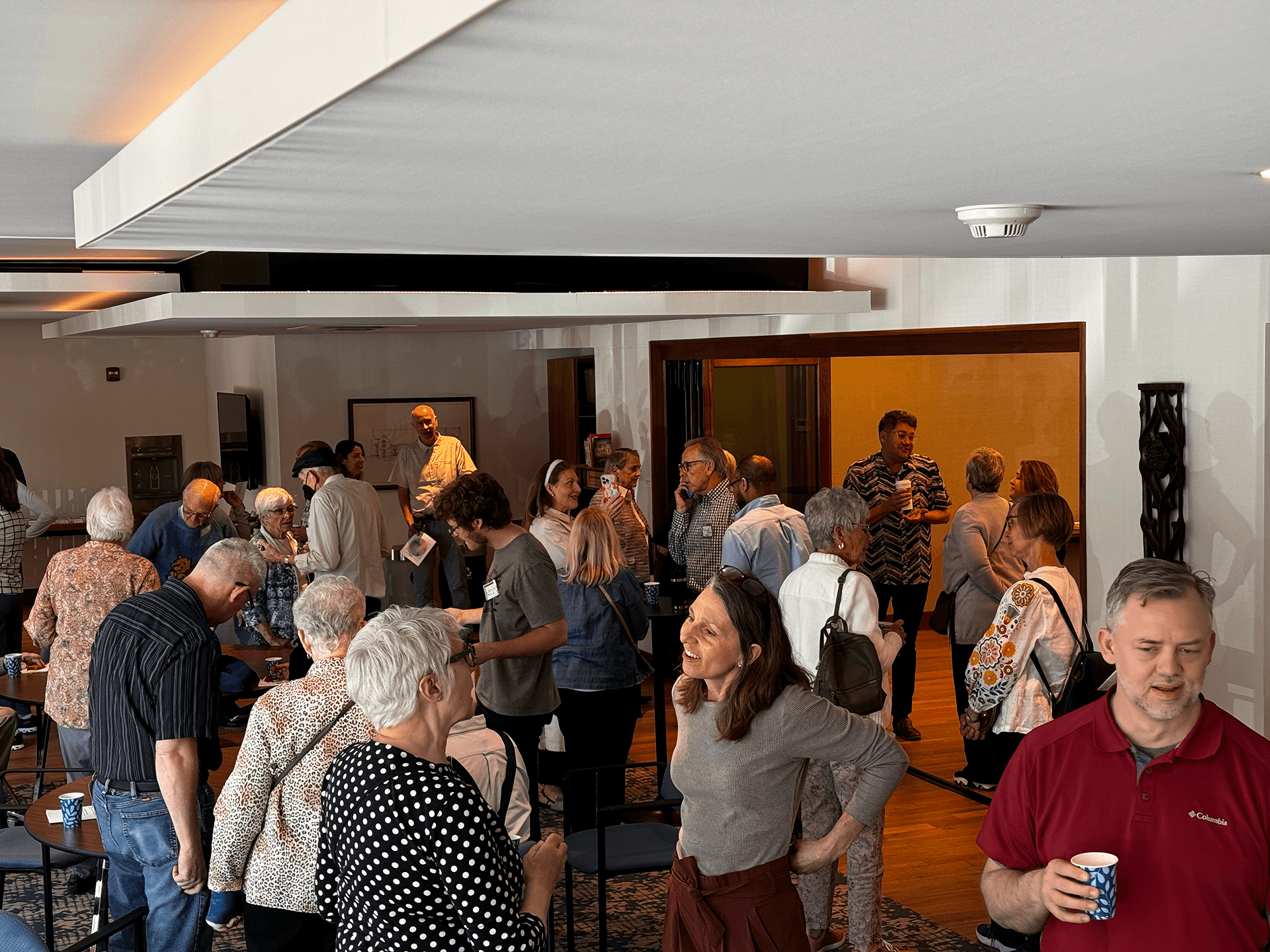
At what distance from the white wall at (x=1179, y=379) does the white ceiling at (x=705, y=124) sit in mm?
2630

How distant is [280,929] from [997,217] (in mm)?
2416

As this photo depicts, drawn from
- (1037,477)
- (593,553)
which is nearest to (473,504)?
(593,553)

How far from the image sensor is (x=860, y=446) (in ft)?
35.2

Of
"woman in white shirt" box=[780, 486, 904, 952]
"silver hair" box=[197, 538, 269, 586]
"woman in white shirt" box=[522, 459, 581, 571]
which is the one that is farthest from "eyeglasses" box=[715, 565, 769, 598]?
"woman in white shirt" box=[522, 459, 581, 571]

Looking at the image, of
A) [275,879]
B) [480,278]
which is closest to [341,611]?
[275,879]

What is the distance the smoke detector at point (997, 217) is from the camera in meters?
2.37

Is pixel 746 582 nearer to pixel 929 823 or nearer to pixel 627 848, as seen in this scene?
pixel 627 848

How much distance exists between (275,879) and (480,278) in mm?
5066

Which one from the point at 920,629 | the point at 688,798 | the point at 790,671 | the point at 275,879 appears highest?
the point at 790,671

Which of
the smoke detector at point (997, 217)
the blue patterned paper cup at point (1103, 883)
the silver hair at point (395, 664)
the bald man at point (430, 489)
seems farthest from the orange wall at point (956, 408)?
the blue patterned paper cup at point (1103, 883)

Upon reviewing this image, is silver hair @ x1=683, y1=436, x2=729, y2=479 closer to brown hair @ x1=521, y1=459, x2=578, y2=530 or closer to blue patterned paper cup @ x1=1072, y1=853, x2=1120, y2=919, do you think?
brown hair @ x1=521, y1=459, x2=578, y2=530

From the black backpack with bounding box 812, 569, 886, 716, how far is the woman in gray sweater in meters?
1.08

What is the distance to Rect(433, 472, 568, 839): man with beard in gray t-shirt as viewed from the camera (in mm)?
4672

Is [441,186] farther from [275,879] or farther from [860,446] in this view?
[860,446]
